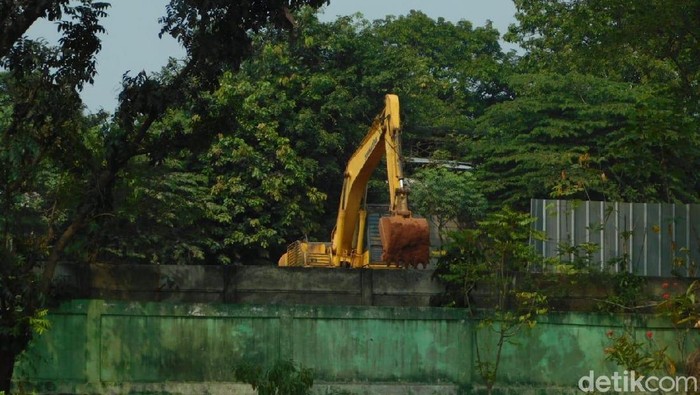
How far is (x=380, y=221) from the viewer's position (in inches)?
633

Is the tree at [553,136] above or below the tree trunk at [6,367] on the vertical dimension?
above

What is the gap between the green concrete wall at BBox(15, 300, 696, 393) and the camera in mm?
12508

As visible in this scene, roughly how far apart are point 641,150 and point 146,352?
7818mm

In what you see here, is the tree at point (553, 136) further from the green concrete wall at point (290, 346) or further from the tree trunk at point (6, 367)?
the tree trunk at point (6, 367)

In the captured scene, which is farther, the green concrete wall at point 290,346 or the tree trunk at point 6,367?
the green concrete wall at point 290,346

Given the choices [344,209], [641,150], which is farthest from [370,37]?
[641,150]

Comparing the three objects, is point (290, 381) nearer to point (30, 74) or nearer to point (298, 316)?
point (298, 316)

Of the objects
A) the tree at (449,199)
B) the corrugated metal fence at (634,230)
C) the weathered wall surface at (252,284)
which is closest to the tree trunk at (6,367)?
the weathered wall surface at (252,284)

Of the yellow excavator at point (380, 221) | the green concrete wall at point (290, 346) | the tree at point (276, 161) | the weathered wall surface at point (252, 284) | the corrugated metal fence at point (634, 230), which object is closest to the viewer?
the green concrete wall at point (290, 346)

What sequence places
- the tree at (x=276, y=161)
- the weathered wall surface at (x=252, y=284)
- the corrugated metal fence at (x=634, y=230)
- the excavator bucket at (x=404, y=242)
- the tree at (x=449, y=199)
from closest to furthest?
the weathered wall surface at (x=252, y=284) < the excavator bucket at (x=404, y=242) < the corrugated metal fence at (x=634, y=230) < the tree at (x=276, y=161) < the tree at (x=449, y=199)

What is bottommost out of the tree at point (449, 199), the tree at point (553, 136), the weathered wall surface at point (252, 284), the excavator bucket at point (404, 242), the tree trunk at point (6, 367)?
the tree trunk at point (6, 367)

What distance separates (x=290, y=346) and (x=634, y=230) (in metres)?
7.28

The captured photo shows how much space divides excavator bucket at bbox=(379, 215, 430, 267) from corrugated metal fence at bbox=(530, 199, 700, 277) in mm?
2762

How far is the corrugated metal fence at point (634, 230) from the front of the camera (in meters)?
17.9
